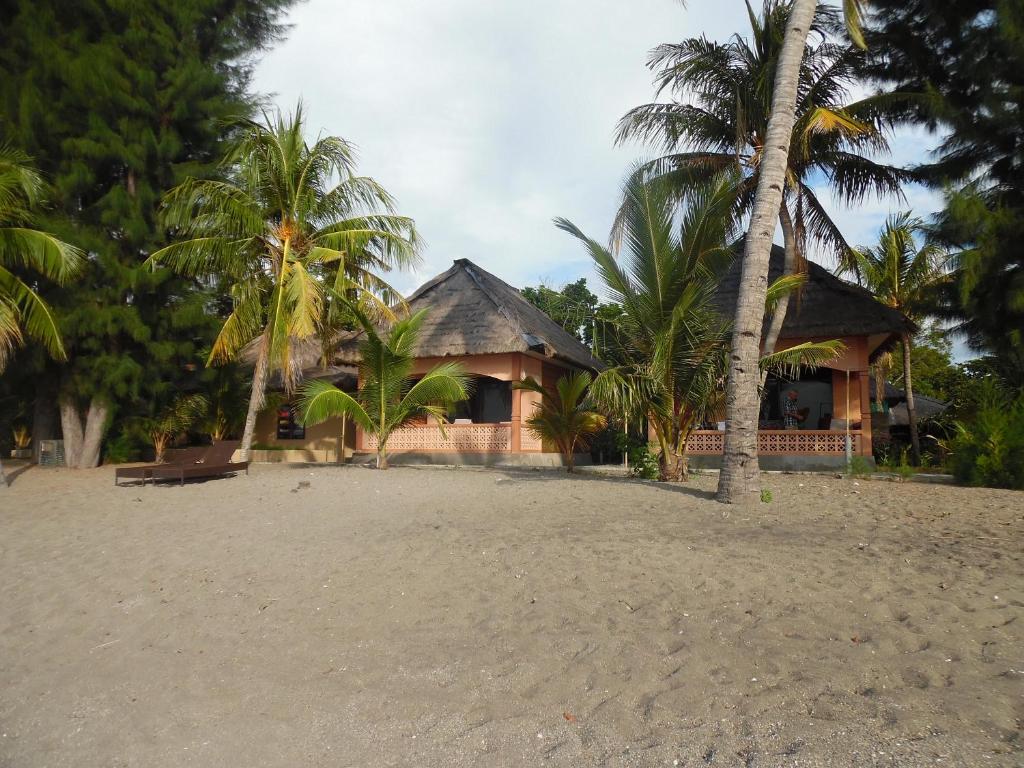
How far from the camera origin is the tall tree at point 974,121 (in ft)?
38.6

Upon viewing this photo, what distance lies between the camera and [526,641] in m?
3.77

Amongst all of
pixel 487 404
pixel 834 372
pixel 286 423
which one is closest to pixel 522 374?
pixel 487 404

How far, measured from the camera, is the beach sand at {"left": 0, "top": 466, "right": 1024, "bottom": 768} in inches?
110

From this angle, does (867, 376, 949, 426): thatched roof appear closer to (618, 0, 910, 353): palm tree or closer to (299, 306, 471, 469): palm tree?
(618, 0, 910, 353): palm tree

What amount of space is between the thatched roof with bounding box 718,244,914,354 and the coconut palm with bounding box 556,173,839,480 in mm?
3660

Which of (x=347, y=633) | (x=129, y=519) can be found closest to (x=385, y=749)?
(x=347, y=633)

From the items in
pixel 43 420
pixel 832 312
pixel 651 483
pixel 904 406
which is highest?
pixel 832 312

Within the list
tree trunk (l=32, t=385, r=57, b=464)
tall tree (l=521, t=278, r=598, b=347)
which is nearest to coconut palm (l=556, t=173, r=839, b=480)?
tree trunk (l=32, t=385, r=57, b=464)

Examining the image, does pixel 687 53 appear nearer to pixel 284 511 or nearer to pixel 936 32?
pixel 936 32

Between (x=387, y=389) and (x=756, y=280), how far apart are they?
722 centimetres

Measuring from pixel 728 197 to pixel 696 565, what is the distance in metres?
6.15

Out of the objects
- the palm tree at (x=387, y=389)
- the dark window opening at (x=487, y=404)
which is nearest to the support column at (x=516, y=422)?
the dark window opening at (x=487, y=404)

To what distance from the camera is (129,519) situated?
301 inches

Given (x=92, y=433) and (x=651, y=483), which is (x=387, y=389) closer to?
(x=651, y=483)
